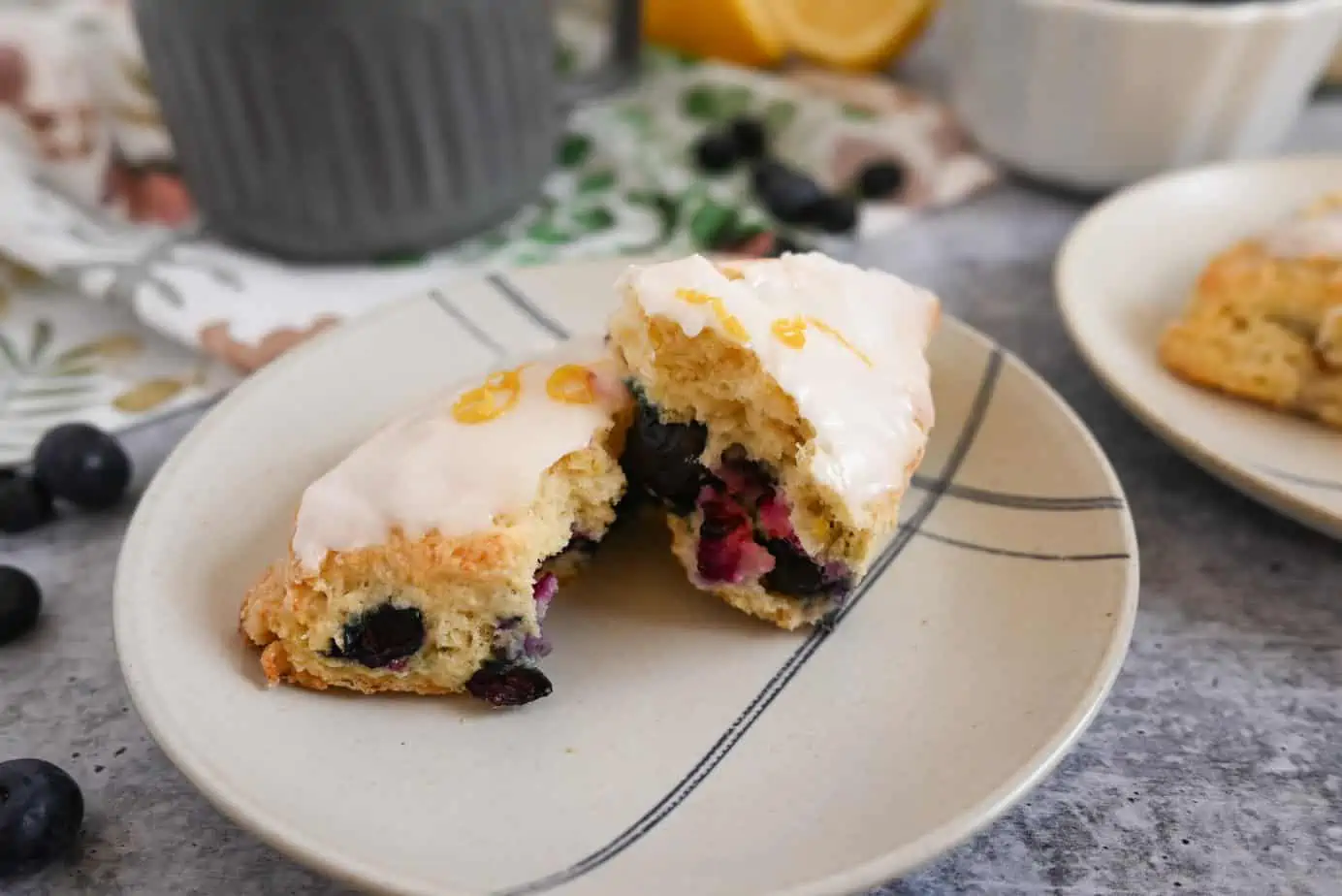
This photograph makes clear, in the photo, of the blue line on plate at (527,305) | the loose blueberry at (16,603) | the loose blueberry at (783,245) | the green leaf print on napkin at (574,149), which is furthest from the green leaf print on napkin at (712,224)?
the loose blueberry at (16,603)

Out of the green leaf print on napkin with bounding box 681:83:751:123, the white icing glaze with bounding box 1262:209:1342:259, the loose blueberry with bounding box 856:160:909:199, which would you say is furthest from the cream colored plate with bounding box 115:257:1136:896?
the green leaf print on napkin with bounding box 681:83:751:123

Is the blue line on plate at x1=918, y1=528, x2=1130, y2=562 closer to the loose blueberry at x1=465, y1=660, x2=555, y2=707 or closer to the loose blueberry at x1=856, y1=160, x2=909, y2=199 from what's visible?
the loose blueberry at x1=465, y1=660, x2=555, y2=707

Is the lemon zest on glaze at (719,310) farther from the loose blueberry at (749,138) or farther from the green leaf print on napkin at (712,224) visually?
the loose blueberry at (749,138)

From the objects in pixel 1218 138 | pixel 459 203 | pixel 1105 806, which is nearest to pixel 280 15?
pixel 459 203

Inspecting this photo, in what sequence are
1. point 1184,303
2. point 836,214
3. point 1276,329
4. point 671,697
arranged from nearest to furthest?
point 671,697, point 1276,329, point 1184,303, point 836,214

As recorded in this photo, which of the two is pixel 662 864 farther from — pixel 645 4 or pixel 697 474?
pixel 645 4

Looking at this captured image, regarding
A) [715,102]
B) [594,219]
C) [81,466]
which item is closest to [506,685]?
A: [81,466]

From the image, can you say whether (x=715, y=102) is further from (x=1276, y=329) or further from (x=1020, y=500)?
(x=1020, y=500)
